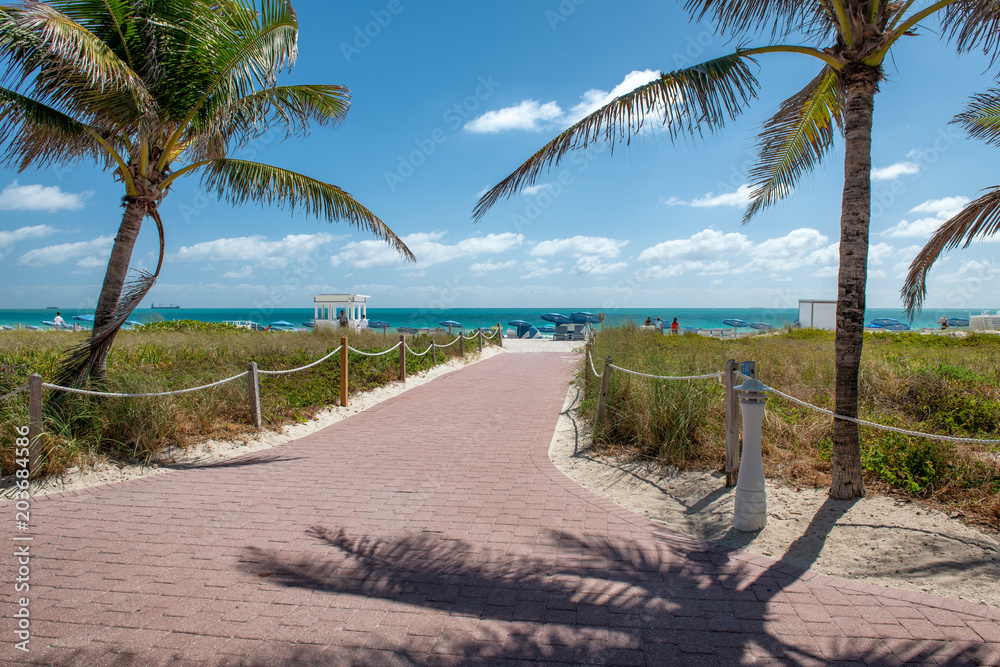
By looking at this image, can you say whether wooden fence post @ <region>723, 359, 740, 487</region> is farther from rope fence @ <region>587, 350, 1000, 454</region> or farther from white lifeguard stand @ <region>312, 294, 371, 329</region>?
white lifeguard stand @ <region>312, 294, 371, 329</region>

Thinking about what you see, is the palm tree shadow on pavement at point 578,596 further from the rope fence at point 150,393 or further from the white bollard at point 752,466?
the rope fence at point 150,393

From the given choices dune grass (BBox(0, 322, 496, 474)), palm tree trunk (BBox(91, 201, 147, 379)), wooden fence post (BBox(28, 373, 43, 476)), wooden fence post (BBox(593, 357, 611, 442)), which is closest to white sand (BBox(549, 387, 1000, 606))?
wooden fence post (BBox(593, 357, 611, 442))

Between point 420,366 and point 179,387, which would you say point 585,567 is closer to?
point 179,387

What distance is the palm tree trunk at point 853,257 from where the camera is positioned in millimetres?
4652

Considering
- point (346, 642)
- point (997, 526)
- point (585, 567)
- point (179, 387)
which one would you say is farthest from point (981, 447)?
point (179, 387)

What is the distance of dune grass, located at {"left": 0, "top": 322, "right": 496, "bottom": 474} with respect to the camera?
623cm

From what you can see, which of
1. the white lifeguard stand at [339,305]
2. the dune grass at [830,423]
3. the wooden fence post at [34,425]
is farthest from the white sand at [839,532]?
the white lifeguard stand at [339,305]

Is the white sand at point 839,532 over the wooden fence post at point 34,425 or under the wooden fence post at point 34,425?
under

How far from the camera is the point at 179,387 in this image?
26.8 feet

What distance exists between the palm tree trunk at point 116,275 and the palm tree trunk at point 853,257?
8.42 meters

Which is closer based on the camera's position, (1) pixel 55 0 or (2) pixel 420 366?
(1) pixel 55 0

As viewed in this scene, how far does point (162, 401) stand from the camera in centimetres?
704

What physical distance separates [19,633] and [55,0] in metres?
7.70

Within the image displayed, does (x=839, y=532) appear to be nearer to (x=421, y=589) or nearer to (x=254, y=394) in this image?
(x=421, y=589)
